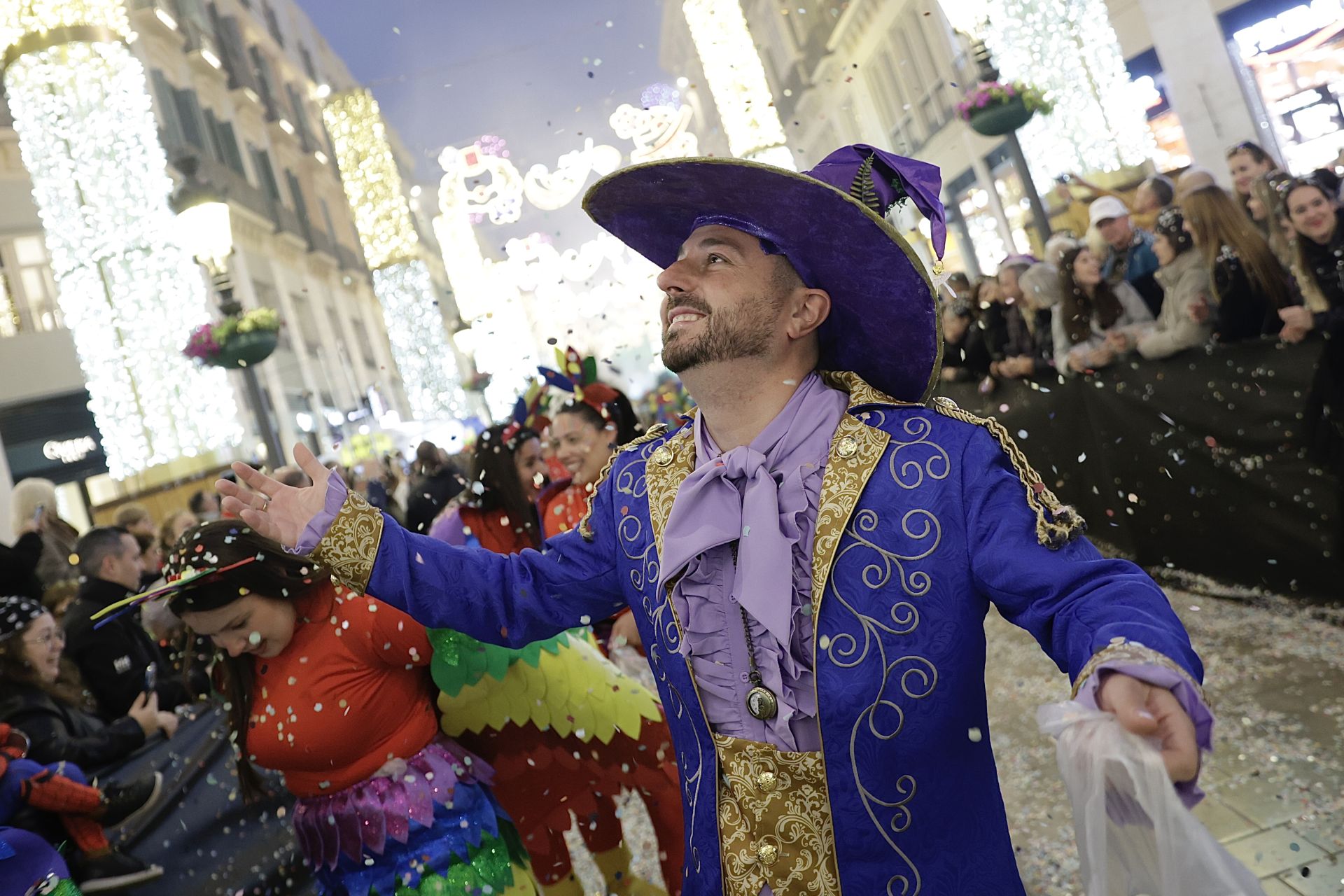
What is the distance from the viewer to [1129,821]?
1.06 meters

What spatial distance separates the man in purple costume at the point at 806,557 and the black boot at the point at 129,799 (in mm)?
1329

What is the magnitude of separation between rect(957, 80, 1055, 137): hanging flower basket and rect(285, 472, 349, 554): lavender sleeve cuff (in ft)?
18.8

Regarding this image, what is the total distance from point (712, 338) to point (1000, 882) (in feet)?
3.08

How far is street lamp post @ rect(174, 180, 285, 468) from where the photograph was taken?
6.30 m

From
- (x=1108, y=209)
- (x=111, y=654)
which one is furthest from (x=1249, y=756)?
(x=111, y=654)

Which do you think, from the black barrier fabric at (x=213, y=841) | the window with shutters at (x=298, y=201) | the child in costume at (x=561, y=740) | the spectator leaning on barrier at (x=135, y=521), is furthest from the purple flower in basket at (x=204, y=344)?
the window with shutters at (x=298, y=201)

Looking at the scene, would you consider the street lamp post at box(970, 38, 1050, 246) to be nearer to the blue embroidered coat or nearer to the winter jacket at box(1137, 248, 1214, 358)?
the winter jacket at box(1137, 248, 1214, 358)

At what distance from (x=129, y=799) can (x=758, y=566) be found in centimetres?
204

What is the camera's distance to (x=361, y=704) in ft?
6.79

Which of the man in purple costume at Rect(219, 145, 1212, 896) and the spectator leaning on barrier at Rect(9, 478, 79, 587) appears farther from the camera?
the spectator leaning on barrier at Rect(9, 478, 79, 587)

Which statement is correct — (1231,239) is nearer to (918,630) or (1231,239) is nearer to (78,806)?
(918,630)

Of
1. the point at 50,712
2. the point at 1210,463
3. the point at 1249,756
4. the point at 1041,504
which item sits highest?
the point at 50,712

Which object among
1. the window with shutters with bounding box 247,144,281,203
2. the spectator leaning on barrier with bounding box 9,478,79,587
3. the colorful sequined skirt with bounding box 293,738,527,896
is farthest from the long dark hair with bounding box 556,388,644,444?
the window with shutters with bounding box 247,144,281,203

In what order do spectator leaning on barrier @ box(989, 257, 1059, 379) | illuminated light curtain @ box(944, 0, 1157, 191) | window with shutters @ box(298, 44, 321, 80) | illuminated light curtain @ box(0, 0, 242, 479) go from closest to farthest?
spectator leaning on barrier @ box(989, 257, 1059, 379) < illuminated light curtain @ box(944, 0, 1157, 191) < illuminated light curtain @ box(0, 0, 242, 479) < window with shutters @ box(298, 44, 321, 80)
